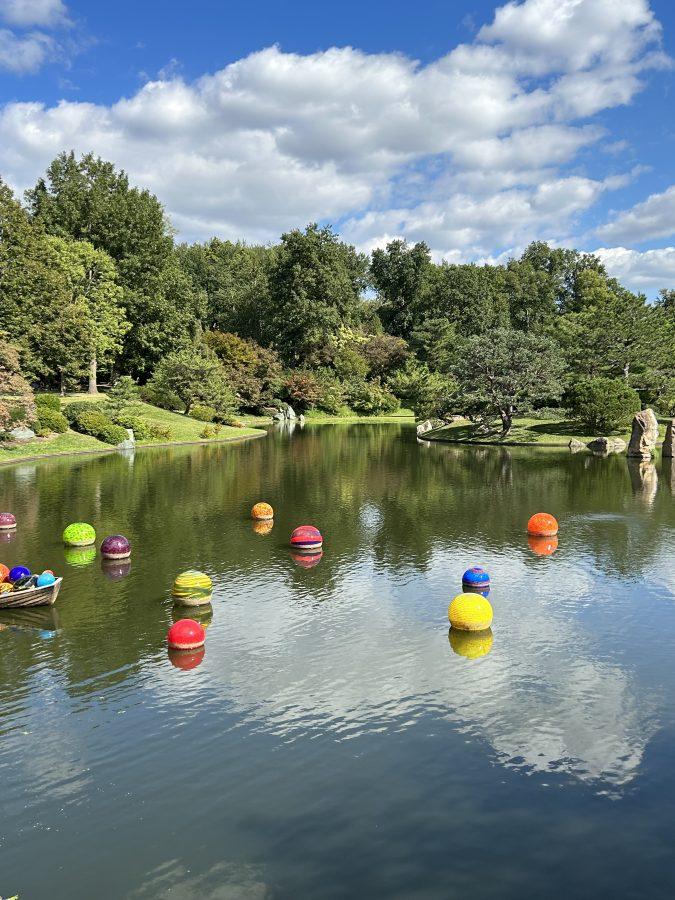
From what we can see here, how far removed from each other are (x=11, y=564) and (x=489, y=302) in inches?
4734

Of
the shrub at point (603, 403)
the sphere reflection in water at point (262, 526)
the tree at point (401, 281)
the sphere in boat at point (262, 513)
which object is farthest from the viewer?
the tree at point (401, 281)

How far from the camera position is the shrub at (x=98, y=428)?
6144 cm

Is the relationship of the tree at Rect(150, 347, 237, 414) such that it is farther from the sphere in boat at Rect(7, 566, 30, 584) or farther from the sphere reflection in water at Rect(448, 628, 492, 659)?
the sphere reflection in water at Rect(448, 628, 492, 659)

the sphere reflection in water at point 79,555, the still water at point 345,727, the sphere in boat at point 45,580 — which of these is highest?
the sphere in boat at point 45,580

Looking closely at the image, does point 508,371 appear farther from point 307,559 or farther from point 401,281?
point 401,281

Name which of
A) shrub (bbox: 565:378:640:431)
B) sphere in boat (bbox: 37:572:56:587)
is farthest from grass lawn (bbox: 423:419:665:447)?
sphere in boat (bbox: 37:572:56:587)

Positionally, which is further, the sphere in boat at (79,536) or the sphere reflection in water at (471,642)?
the sphere in boat at (79,536)

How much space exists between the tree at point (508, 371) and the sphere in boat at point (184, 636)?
55.7 meters

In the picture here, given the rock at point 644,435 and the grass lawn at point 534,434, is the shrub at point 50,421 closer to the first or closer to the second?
the grass lawn at point 534,434

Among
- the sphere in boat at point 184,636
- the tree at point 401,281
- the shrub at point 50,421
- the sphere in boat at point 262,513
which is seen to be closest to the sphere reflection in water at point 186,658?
the sphere in boat at point 184,636

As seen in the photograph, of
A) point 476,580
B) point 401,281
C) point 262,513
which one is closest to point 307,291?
point 401,281

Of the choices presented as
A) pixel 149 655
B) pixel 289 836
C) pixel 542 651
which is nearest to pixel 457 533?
pixel 542 651

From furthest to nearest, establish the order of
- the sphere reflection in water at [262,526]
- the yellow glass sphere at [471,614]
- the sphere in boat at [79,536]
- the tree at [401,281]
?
1. the tree at [401,281]
2. the sphere reflection in water at [262,526]
3. the sphere in boat at [79,536]
4. the yellow glass sphere at [471,614]

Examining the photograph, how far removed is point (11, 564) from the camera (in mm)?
23188
